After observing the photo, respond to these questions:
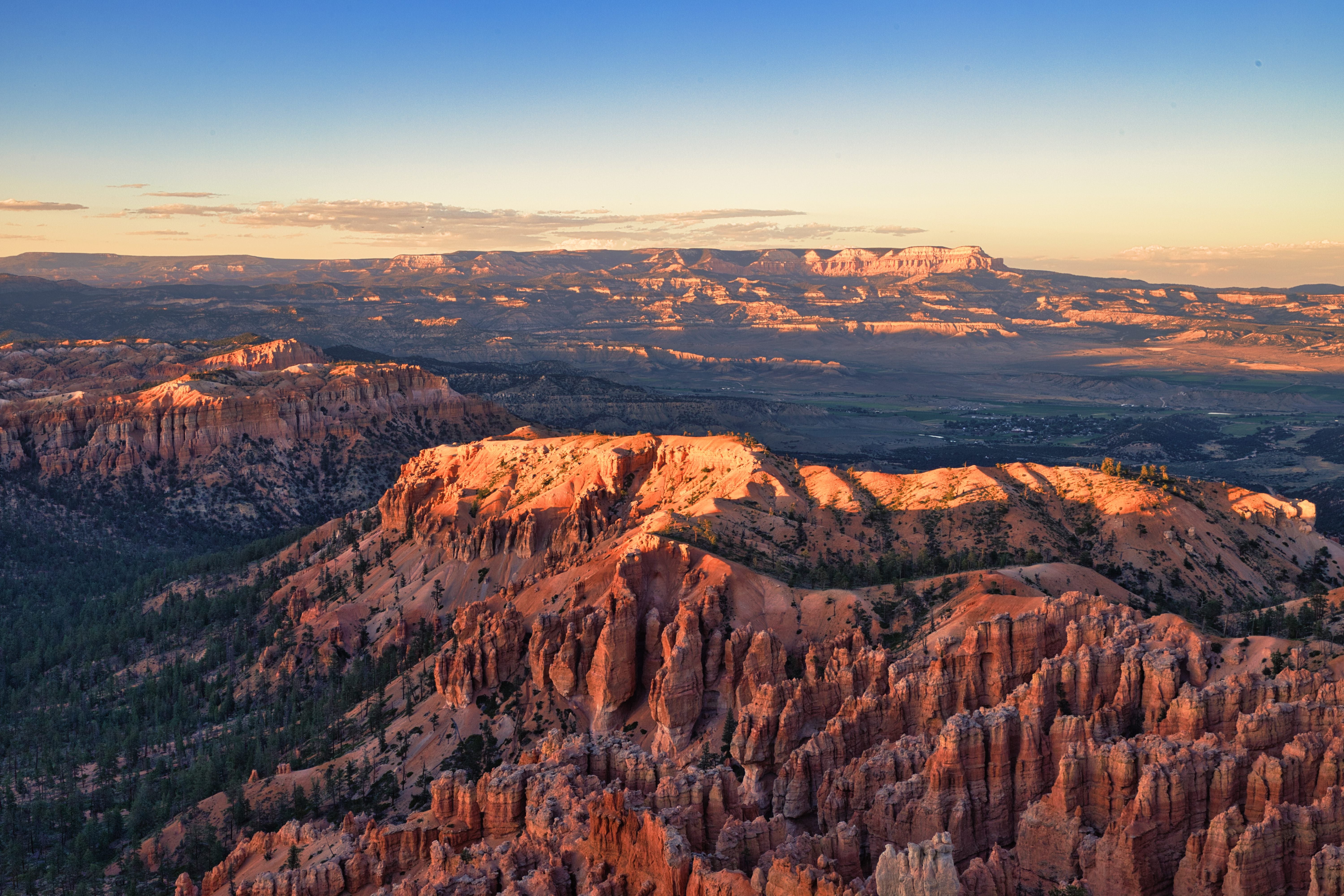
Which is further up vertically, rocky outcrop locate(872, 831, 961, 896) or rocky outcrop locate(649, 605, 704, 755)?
rocky outcrop locate(872, 831, 961, 896)

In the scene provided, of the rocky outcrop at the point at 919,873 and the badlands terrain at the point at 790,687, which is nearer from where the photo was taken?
the rocky outcrop at the point at 919,873

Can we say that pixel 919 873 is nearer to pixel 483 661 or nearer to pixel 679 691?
pixel 679 691

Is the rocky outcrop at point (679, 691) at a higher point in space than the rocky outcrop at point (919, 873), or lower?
lower

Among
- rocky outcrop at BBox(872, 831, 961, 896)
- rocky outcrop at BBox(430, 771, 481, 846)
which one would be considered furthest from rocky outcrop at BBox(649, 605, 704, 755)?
rocky outcrop at BBox(872, 831, 961, 896)

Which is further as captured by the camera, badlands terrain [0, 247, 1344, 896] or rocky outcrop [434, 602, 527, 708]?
rocky outcrop [434, 602, 527, 708]

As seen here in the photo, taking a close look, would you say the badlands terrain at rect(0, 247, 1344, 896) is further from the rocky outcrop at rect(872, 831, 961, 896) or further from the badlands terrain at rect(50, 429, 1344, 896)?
the badlands terrain at rect(50, 429, 1344, 896)

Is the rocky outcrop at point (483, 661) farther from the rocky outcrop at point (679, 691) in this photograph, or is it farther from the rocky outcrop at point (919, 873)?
the rocky outcrop at point (919, 873)

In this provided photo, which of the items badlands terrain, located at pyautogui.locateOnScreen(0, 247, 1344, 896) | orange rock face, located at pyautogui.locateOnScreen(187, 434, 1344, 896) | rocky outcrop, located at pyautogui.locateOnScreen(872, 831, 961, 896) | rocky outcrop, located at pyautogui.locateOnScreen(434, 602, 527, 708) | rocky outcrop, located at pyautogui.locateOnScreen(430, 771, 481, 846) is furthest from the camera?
rocky outcrop, located at pyautogui.locateOnScreen(434, 602, 527, 708)

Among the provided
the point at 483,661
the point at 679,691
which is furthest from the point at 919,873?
the point at 483,661

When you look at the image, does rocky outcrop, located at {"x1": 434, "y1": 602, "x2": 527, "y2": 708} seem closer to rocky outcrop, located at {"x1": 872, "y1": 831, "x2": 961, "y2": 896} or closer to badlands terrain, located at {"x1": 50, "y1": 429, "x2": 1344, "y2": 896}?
badlands terrain, located at {"x1": 50, "y1": 429, "x2": 1344, "y2": 896}

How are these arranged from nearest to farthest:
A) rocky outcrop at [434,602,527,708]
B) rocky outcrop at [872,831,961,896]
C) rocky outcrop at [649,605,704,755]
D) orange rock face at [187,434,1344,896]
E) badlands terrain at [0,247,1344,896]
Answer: rocky outcrop at [872,831,961,896], orange rock face at [187,434,1344,896], badlands terrain at [0,247,1344,896], rocky outcrop at [649,605,704,755], rocky outcrop at [434,602,527,708]

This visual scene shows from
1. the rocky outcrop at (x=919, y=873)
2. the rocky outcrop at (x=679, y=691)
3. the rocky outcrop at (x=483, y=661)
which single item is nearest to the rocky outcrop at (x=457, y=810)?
the rocky outcrop at (x=679, y=691)
